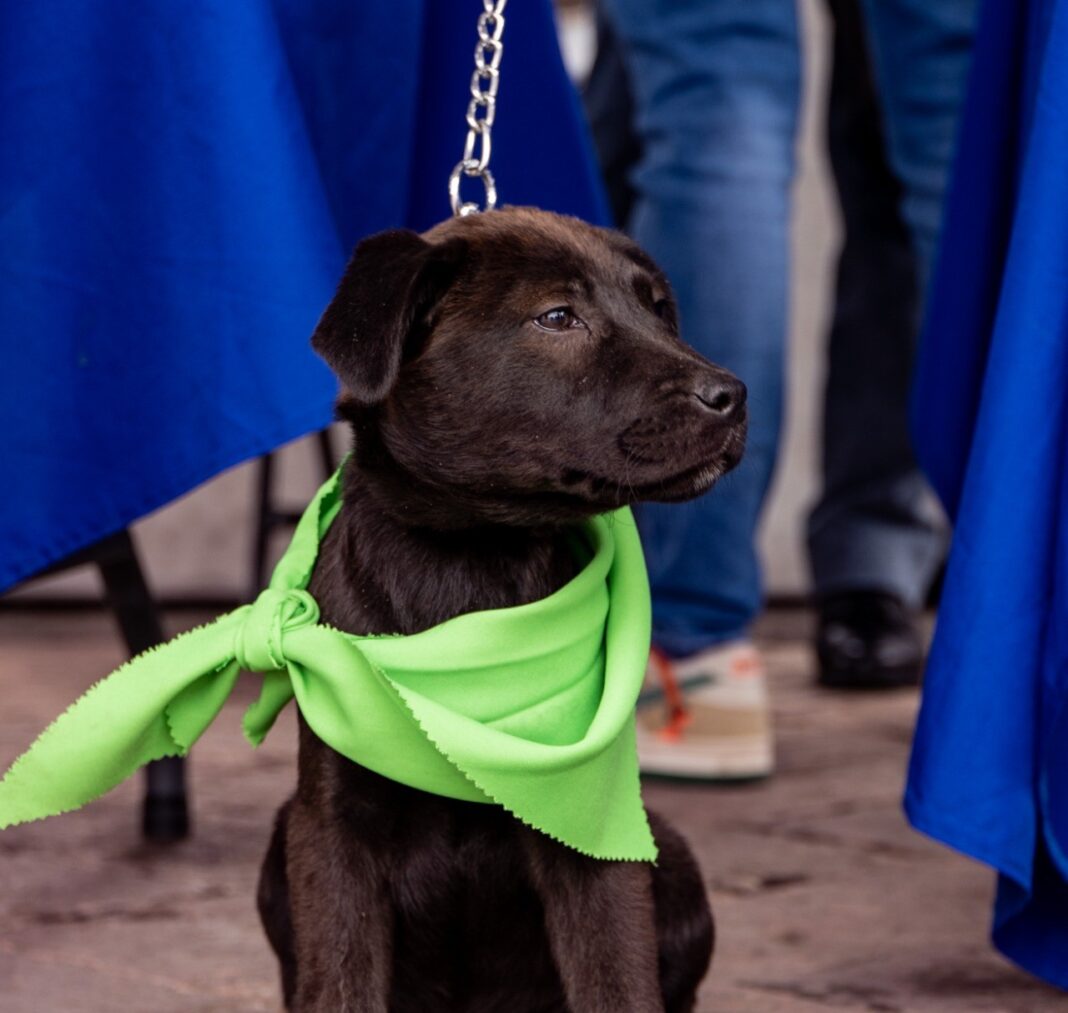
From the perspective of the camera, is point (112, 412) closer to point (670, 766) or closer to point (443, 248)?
point (443, 248)

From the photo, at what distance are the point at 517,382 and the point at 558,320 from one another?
0.27ft

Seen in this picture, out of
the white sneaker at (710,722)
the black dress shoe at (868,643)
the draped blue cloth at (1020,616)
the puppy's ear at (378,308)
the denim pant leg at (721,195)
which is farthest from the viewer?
the black dress shoe at (868,643)

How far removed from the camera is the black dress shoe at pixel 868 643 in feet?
12.6

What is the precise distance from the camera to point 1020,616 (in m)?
1.85

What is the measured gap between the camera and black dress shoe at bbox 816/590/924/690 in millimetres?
3850

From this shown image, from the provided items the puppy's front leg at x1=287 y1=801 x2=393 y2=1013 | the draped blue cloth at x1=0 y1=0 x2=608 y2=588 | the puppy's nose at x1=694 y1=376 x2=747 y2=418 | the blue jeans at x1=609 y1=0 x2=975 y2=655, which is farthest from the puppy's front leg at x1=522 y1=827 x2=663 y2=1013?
the blue jeans at x1=609 y1=0 x2=975 y2=655

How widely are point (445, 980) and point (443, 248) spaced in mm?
745

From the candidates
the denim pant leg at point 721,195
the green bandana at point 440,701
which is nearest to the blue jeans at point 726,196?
the denim pant leg at point 721,195

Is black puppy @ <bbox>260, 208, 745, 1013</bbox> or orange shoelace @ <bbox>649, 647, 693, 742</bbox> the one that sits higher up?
black puppy @ <bbox>260, 208, 745, 1013</bbox>

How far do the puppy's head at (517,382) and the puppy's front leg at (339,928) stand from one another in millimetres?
341

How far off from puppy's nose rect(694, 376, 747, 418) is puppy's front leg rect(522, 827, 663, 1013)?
44 centimetres

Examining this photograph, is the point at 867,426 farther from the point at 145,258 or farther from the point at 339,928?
the point at 339,928

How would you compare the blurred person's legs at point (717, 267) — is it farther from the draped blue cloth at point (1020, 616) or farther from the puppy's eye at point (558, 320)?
the puppy's eye at point (558, 320)

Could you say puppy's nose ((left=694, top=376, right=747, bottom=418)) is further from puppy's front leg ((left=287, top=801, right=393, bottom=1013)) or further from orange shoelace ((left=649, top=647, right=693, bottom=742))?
orange shoelace ((left=649, top=647, right=693, bottom=742))
